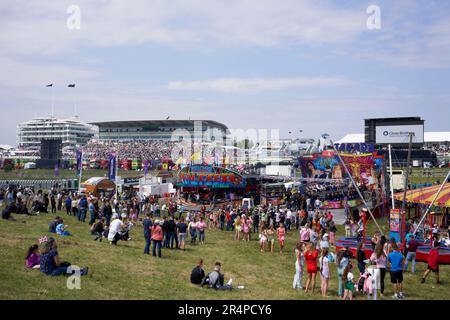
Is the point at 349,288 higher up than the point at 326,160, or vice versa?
the point at 326,160

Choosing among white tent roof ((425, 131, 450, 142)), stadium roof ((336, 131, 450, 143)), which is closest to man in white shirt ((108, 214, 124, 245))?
stadium roof ((336, 131, 450, 143))

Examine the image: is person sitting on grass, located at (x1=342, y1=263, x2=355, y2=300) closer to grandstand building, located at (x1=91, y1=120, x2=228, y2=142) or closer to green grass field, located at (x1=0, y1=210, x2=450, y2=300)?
green grass field, located at (x1=0, y1=210, x2=450, y2=300)

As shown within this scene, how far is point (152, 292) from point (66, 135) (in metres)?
153

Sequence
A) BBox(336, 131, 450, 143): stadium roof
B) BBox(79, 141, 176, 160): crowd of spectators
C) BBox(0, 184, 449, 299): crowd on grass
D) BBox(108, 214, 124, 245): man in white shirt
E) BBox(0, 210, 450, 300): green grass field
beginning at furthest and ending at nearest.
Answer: BBox(336, 131, 450, 143): stadium roof
BBox(79, 141, 176, 160): crowd of spectators
BBox(108, 214, 124, 245): man in white shirt
BBox(0, 184, 449, 299): crowd on grass
BBox(0, 210, 450, 300): green grass field

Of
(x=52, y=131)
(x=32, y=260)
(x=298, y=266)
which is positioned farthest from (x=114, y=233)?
(x=52, y=131)

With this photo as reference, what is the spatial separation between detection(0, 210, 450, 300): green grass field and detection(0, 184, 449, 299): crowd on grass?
320mm

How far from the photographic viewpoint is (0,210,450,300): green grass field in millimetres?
10094

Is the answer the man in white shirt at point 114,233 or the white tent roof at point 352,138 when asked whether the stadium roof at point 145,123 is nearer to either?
the white tent roof at point 352,138

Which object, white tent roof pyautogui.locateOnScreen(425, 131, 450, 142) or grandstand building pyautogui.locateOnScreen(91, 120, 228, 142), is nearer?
white tent roof pyautogui.locateOnScreen(425, 131, 450, 142)

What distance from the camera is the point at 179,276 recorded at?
12344mm

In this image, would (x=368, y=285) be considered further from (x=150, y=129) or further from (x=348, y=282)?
(x=150, y=129)
